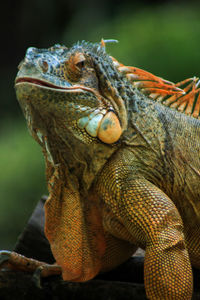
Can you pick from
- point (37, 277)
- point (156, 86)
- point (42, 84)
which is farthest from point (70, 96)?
point (37, 277)

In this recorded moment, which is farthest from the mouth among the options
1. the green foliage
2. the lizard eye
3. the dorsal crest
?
the green foliage

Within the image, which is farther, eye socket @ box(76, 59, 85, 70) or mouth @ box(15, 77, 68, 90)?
eye socket @ box(76, 59, 85, 70)

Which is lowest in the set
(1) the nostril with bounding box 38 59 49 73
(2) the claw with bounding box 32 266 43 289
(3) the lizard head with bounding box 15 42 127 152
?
(2) the claw with bounding box 32 266 43 289

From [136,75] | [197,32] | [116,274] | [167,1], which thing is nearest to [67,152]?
[136,75]

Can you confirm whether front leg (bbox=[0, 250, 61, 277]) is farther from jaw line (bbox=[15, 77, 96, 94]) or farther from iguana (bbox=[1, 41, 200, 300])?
jaw line (bbox=[15, 77, 96, 94])

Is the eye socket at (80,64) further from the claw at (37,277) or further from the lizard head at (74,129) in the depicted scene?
the claw at (37,277)

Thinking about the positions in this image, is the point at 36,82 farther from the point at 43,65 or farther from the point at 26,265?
the point at 26,265
